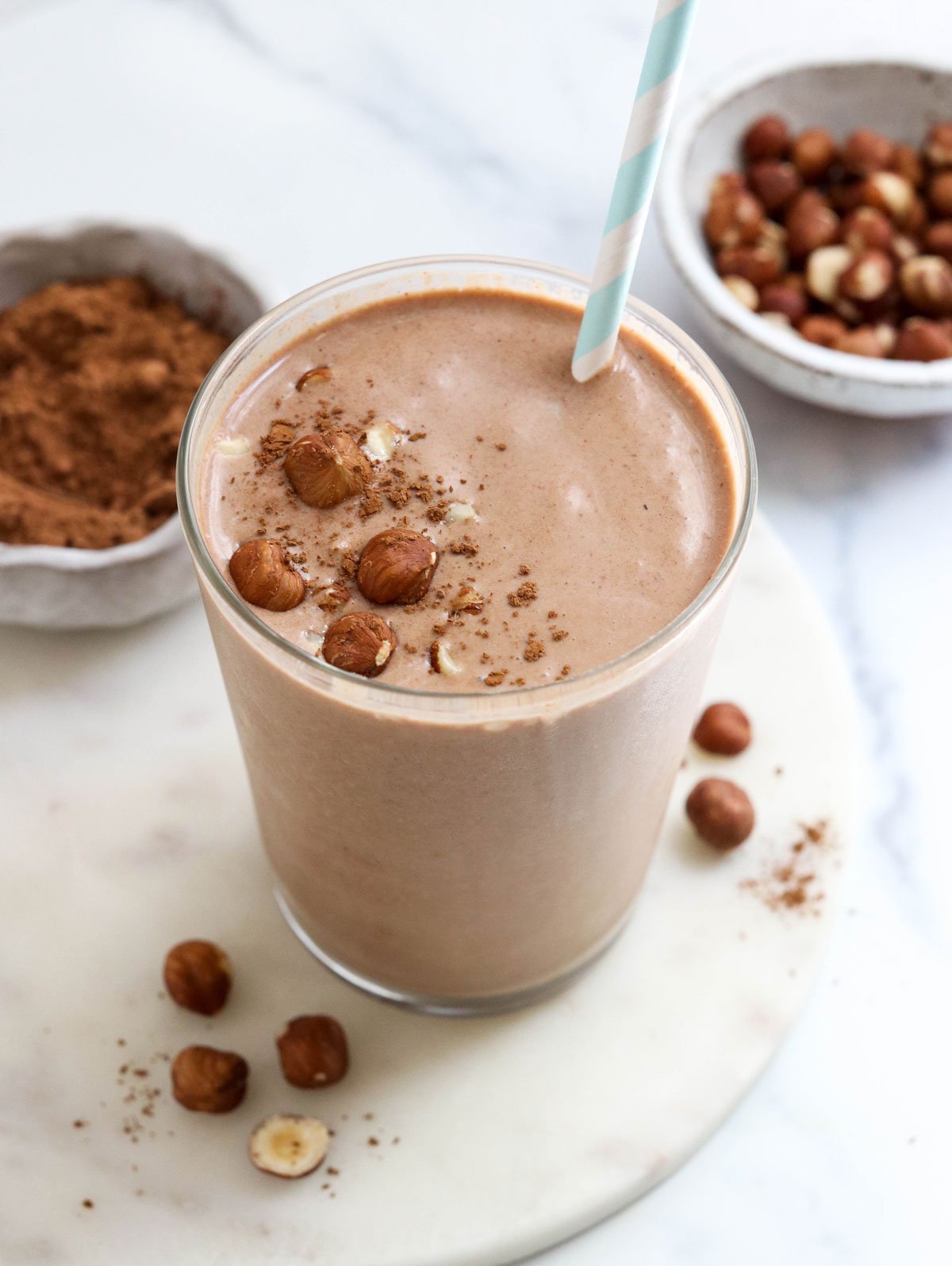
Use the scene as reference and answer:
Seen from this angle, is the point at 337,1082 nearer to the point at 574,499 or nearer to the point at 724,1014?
the point at 724,1014

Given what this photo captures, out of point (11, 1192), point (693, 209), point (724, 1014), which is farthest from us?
point (693, 209)

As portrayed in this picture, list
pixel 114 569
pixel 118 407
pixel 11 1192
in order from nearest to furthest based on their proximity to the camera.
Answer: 1. pixel 11 1192
2. pixel 114 569
3. pixel 118 407

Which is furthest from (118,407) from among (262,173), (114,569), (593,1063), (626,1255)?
(626,1255)

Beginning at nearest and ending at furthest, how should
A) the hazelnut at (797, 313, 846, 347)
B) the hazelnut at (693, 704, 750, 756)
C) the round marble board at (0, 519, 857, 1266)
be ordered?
1. the round marble board at (0, 519, 857, 1266)
2. the hazelnut at (693, 704, 750, 756)
3. the hazelnut at (797, 313, 846, 347)

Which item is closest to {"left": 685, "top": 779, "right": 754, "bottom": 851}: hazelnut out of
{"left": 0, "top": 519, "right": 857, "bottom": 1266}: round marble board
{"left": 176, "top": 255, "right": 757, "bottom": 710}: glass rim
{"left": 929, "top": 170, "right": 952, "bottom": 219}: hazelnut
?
{"left": 0, "top": 519, "right": 857, "bottom": 1266}: round marble board

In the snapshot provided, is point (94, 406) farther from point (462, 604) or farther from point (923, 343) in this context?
point (923, 343)

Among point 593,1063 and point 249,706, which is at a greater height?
point 249,706

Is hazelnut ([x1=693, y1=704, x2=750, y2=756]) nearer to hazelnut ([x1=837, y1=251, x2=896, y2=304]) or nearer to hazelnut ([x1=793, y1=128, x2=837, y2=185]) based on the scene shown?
hazelnut ([x1=837, y1=251, x2=896, y2=304])
